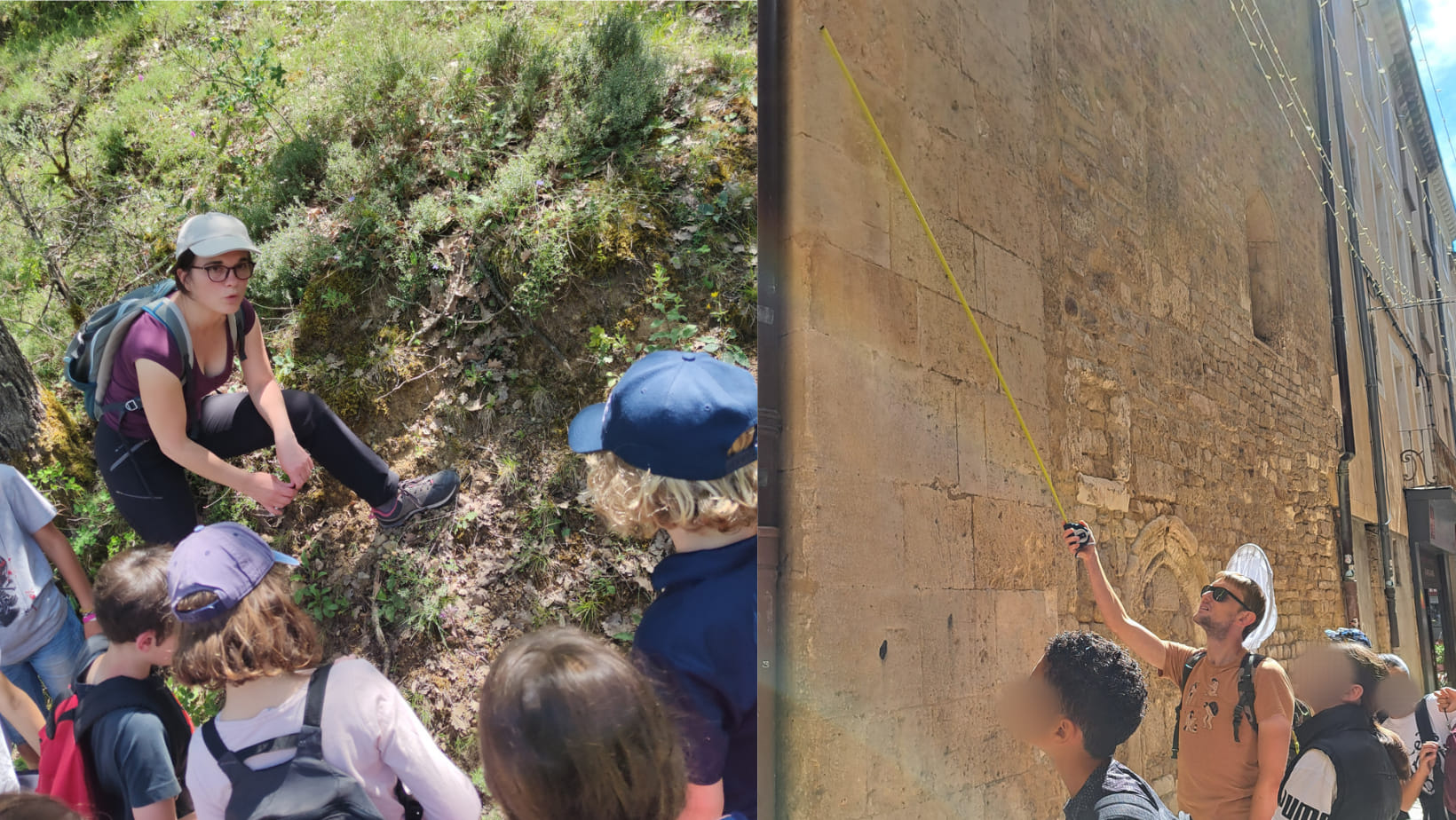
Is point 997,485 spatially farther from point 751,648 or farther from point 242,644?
point 242,644

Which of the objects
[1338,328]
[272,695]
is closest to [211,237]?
[272,695]

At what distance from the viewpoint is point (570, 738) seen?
115cm

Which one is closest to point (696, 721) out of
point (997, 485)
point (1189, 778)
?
point (997, 485)

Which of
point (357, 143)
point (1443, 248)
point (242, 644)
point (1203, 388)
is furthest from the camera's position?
point (1443, 248)

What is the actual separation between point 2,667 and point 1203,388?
5.65m

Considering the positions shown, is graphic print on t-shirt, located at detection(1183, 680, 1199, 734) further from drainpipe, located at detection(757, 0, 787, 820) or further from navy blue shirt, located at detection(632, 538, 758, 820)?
navy blue shirt, located at detection(632, 538, 758, 820)

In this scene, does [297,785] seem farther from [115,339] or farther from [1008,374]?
[1008,374]

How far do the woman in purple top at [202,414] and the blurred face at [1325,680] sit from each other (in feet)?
11.7

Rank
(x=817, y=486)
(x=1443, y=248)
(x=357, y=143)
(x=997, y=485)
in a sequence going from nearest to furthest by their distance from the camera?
(x=817, y=486) < (x=997, y=485) < (x=357, y=143) < (x=1443, y=248)

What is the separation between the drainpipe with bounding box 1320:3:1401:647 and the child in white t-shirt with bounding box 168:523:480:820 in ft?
29.1

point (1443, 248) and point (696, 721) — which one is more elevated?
point (1443, 248)

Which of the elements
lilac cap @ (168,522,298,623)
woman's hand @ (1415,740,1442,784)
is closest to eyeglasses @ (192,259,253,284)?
lilac cap @ (168,522,298,623)

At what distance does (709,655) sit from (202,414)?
2.08 meters

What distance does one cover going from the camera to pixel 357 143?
4566mm
